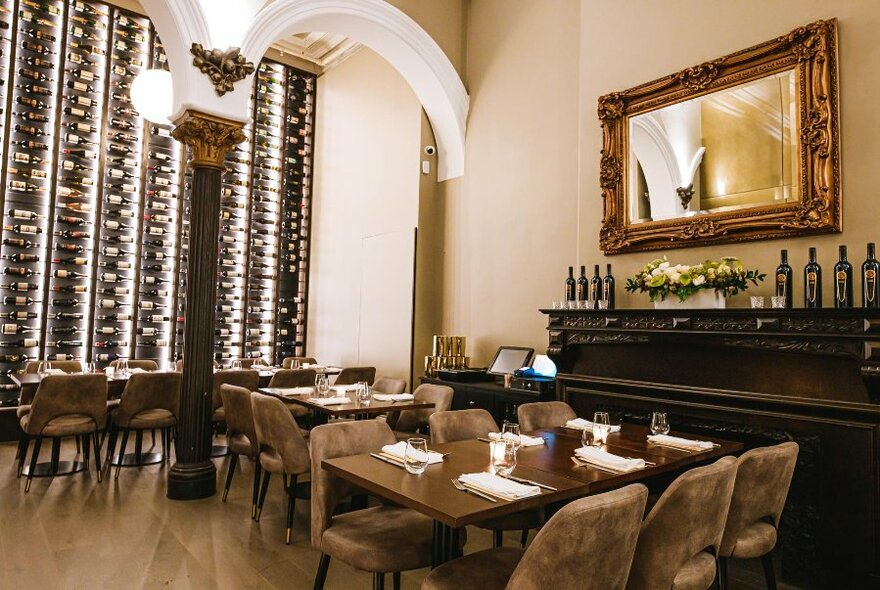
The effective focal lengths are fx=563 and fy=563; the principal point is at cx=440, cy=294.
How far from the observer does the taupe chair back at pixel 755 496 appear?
2.25m

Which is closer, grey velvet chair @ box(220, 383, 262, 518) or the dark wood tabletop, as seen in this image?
the dark wood tabletop

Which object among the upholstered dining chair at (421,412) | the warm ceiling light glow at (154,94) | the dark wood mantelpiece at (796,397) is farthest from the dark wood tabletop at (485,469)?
the warm ceiling light glow at (154,94)

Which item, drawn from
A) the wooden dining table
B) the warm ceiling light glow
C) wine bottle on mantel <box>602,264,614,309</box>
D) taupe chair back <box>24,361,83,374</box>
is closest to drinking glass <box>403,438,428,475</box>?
the wooden dining table

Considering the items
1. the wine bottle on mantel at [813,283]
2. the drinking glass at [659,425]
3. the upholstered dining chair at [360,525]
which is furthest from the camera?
the wine bottle on mantel at [813,283]

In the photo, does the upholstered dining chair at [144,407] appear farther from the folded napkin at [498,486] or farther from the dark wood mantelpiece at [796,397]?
the folded napkin at [498,486]

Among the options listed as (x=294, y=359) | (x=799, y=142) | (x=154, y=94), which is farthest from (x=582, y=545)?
(x=294, y=359)

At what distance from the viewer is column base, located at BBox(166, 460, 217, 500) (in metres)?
4.20

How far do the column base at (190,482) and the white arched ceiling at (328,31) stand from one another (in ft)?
8.95

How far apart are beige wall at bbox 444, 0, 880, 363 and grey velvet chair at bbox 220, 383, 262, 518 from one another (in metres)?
2.68

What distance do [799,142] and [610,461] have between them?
8.31 ft

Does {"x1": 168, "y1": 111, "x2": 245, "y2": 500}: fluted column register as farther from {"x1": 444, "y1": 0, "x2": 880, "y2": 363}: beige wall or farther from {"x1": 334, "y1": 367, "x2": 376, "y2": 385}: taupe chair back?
{"x1": 444, "y1": 0, "x2": 880, "y2": 363}: beige wall

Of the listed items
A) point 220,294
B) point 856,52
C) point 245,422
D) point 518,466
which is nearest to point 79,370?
point 220,294

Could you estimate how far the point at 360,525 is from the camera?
231 centimetres

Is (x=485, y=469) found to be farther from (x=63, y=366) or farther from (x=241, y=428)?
(x=63, y=366)
